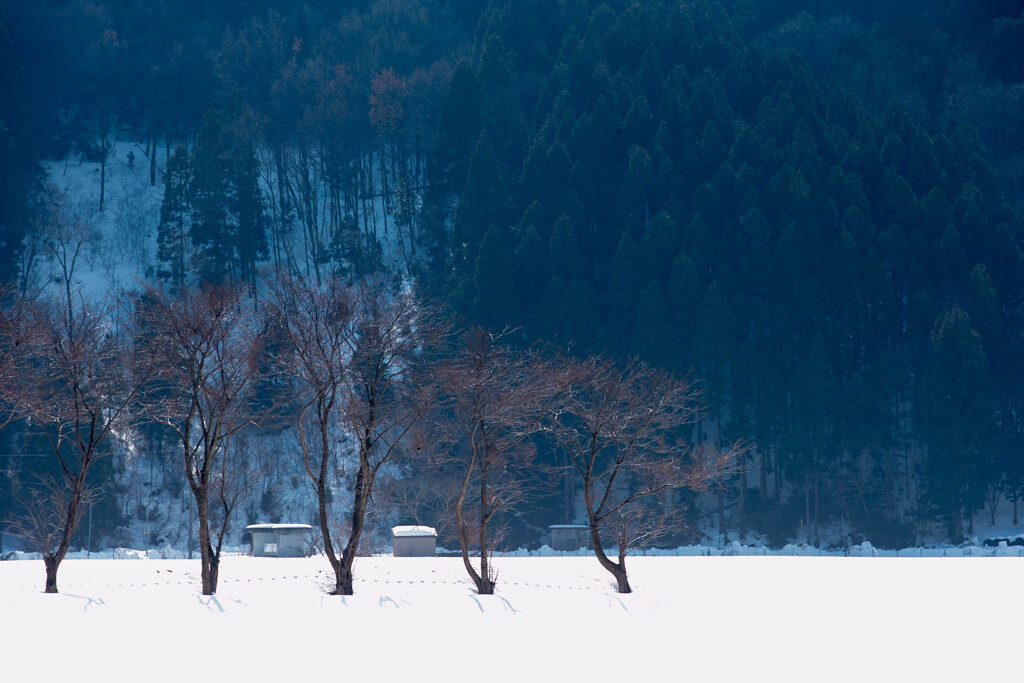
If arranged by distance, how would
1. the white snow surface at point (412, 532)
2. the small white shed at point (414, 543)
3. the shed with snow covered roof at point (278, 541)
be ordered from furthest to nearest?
the shed with snow covered roof at point (278, 541) → the white snow surface at point (412, 532) → the small white shed at point (414, 543)

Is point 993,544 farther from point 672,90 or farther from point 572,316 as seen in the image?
point 672,90

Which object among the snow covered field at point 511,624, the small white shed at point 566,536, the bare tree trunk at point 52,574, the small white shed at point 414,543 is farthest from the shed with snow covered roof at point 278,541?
the bare tree trunk at point 52,574

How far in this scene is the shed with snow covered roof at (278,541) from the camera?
35.8 m

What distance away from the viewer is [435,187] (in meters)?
68.6

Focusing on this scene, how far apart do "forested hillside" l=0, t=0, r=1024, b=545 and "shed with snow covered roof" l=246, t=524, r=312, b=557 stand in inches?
476

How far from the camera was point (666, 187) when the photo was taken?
59969mm

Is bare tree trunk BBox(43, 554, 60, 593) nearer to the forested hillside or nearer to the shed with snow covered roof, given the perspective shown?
the shed with snow covered roof

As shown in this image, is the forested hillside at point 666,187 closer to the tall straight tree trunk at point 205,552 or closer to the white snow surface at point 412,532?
the white snow surface at point 412,532

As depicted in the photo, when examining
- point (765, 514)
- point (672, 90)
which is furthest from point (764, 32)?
point (765, 514)

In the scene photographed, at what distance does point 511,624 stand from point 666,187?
137 ft

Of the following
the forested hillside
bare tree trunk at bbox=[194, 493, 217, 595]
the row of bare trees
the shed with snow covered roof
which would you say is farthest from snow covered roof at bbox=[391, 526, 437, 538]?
the forested hillside

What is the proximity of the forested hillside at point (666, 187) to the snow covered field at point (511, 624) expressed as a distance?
69.8 ft

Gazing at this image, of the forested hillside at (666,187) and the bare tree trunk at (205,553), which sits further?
the forested hillside at (666,187)

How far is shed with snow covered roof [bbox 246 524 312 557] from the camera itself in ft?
117
